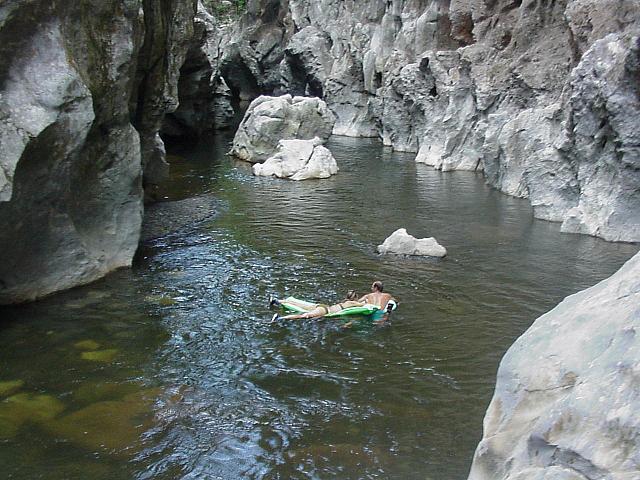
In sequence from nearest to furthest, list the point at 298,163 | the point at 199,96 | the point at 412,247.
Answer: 1. the point at 412,247
2. the point at 298,163
3. the point at 199,96

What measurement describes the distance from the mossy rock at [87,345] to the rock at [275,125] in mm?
24912

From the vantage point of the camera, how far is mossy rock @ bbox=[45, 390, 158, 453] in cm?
901

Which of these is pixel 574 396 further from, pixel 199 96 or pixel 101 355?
pixel 199 96

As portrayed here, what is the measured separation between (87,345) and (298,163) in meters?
21.3

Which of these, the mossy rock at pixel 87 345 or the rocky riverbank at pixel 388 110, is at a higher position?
the rocky riverbank at pixel 388 110

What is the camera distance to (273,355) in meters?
12.0

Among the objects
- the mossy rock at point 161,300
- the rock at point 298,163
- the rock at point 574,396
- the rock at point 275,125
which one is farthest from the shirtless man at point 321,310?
the rock at point 275,125

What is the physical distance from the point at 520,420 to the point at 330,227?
700 inches

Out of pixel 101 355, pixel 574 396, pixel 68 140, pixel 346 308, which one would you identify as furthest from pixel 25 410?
pixel 574 396

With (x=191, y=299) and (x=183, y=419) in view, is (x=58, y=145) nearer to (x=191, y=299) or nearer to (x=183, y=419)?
(x=191, y=299)

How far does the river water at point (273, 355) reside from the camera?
29.1 ft

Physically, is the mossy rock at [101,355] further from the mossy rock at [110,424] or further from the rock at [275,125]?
the rock at [275,125]

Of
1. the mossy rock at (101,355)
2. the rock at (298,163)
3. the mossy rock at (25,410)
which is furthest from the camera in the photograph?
the rock at (298,163)

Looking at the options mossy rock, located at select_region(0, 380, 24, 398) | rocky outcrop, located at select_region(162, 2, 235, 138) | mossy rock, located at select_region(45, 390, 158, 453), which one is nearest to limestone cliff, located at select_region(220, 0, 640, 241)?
rocky outcrop, located at select_region(162, 2, 235, 138)
